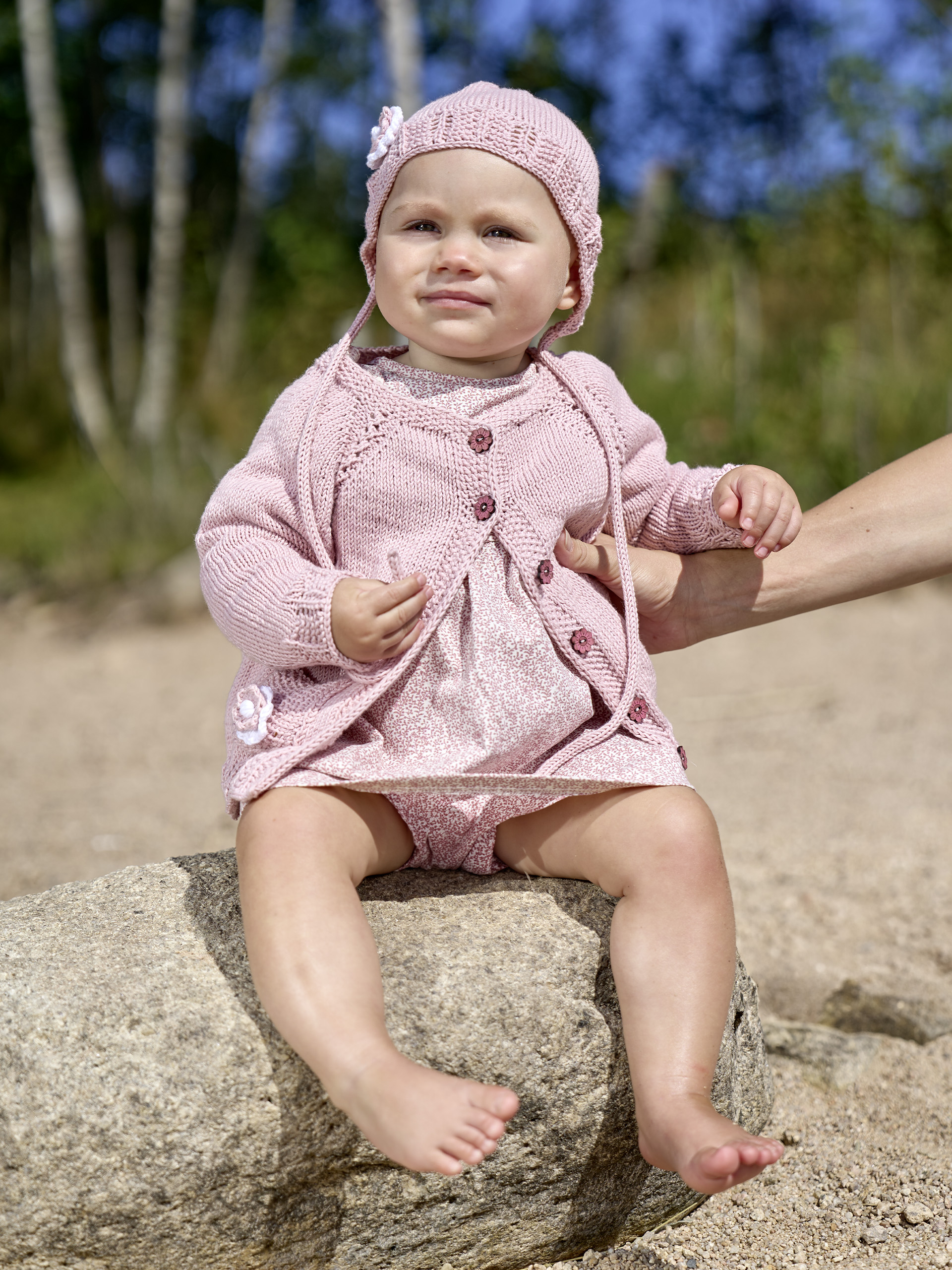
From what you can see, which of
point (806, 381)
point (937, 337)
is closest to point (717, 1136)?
point (806, 381)

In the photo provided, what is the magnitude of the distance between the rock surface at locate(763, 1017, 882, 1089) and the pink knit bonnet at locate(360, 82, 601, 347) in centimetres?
155

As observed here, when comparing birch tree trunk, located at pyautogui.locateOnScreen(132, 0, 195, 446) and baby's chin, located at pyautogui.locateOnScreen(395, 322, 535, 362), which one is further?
birch tree trunk, located at pyautogui.locateOnScreen(132, 0, 195, 446)

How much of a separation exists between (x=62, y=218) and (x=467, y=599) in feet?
31.0

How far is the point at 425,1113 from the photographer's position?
56.0 inches

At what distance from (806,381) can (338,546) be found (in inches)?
271

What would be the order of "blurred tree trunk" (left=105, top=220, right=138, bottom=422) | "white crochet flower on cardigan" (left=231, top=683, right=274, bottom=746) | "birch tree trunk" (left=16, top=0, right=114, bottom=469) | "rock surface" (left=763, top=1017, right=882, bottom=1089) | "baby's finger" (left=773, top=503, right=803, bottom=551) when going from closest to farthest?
1. "white crochet flower on cardigan" (left=231, top=683, right=274, bottom=746)
2. "baby's finger" (left=773, top=503, right=803, bottom=551)
3. "rock surface" (left=763, top=1017, right=882, bottom=1089)
4. "birch tree trunk" (left=16, top=0, right=114, bottom=469)
5. "blurred tree trunk" (left=105, top=220, right=138, bottom=422)

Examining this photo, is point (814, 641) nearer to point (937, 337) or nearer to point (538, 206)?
point (937, 337)

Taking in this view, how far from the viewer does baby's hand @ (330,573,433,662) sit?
171cm

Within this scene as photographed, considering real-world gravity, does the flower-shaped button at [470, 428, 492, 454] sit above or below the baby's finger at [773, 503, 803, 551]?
above

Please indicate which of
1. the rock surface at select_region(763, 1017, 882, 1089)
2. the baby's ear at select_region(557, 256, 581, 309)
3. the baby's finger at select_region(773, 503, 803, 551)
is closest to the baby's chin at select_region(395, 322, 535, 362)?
the baby's ear at select_region(557, 256, 581, 309)

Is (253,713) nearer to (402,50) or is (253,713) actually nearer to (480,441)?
(480,441)

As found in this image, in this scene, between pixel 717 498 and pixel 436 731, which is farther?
pixel 717 498

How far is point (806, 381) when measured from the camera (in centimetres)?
812

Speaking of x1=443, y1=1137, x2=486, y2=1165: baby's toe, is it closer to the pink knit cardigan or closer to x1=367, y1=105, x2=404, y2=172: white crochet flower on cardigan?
the pink knit cardigan
